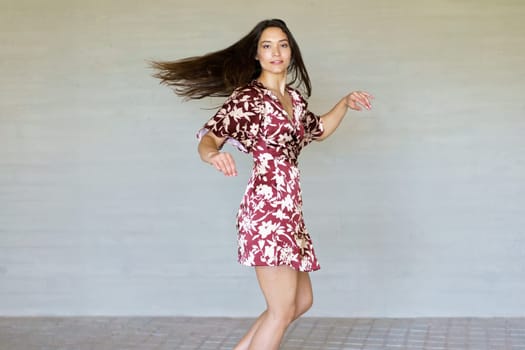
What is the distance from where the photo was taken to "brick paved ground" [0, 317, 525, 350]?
4.87 metres

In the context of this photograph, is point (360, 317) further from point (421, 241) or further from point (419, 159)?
point (419, 159)

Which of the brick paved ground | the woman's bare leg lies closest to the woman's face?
the woman's bare leg

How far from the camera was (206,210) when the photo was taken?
5.48 meters

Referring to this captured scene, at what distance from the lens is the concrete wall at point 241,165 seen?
5195mm

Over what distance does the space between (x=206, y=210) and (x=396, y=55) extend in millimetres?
1352

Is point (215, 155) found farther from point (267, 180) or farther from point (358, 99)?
point (358, 99)

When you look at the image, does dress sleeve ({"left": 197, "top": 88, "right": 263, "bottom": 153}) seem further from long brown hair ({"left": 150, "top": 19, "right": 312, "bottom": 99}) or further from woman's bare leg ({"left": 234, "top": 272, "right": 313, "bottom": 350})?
woman's bare leg ({"left": 234, "top": 272, "right": 313, "bottom": 350})

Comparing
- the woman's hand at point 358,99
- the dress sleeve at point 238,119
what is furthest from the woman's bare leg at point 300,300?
the woman's hand at point 358,99

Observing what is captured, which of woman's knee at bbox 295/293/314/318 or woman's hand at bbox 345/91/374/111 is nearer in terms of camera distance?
woman's knee at bbox 295/293/314/318

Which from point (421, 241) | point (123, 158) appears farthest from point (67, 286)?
point (421, 241)

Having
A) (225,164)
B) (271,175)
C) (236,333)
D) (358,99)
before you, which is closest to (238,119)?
(271,175)

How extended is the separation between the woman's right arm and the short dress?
0.03 m

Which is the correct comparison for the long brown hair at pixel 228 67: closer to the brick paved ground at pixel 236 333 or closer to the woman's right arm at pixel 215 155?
the woman's right arm at pixel 215 155

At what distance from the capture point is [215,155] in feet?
11.5
